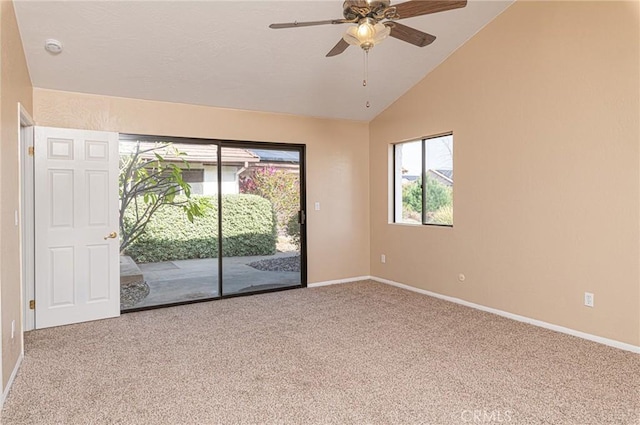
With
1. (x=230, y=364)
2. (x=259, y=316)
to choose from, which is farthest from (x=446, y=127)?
(x=230, y=364)

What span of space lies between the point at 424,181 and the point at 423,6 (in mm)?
3063

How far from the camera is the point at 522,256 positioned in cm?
404

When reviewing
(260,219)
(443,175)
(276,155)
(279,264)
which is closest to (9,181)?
(260,219)

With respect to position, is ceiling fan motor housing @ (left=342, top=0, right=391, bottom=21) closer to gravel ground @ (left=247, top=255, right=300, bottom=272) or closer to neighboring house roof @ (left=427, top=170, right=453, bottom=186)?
neighboring house roof @ (left=427, top=170, right=453, bottom=186)

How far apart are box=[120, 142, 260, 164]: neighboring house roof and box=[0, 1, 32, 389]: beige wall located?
1.42 m

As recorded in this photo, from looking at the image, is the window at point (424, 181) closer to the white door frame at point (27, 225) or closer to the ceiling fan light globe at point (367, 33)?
the ceiling fan light globe at point (367, 33)

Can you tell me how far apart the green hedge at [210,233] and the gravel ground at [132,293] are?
298 mm

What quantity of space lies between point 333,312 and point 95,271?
2579 millimetres

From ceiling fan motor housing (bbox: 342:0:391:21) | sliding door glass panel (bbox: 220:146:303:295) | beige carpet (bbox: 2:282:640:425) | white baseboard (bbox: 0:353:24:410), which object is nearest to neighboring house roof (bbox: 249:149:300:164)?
sliding door glass panel (bbox: 220:146:303:295)

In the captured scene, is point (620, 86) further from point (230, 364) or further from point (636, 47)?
point (230, 364)

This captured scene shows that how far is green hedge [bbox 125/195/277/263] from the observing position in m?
4.69

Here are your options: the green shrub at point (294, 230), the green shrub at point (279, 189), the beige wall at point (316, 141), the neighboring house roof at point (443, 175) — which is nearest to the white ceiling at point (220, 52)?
the beige wall at point (316, 141)

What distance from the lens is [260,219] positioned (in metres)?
5.35

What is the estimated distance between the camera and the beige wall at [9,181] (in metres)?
2.62
